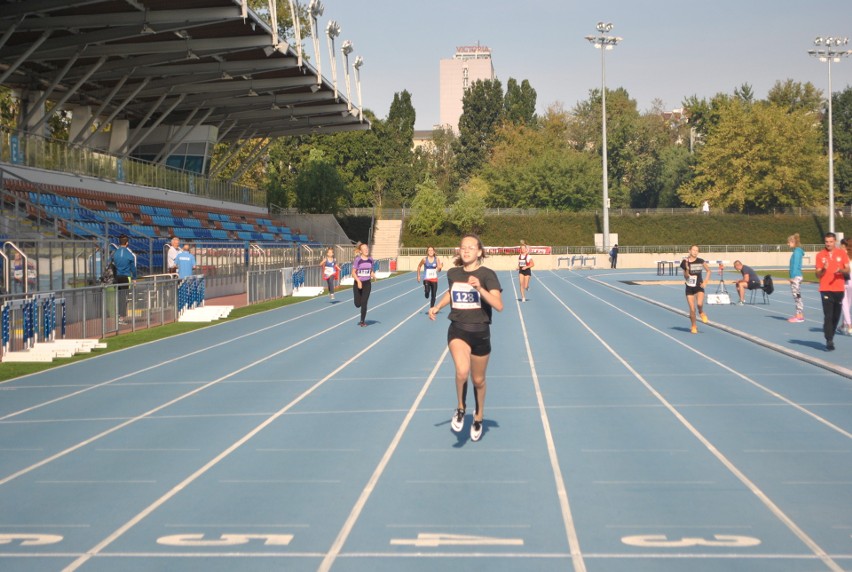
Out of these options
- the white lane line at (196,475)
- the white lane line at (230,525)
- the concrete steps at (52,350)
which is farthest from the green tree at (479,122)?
the white lane line at (230,525)

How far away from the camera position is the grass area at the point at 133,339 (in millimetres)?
15734

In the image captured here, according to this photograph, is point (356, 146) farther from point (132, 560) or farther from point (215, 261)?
point (132, 560)

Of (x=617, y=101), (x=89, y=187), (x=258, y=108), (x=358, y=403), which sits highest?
(x=617, y=101)

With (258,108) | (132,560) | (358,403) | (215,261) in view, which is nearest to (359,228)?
(258,108)

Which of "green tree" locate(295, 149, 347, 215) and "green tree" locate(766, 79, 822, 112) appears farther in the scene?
"green tree" locate(766, 79, 822, 112)

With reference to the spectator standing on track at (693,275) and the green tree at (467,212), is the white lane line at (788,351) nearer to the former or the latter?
the spectator standing on track at (693,275)

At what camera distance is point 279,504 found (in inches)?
282

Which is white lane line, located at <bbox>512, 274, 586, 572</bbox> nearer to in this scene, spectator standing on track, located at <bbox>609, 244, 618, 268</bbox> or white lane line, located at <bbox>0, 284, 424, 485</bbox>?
white lane line, located at <bbox>0, 284, 424, 485</bbox>

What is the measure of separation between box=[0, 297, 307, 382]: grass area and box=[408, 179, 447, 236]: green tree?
2003 inches

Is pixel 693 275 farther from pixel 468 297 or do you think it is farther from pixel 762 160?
pixel 762 160

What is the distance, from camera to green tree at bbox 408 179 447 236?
275ft

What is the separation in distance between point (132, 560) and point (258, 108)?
54.2 metres

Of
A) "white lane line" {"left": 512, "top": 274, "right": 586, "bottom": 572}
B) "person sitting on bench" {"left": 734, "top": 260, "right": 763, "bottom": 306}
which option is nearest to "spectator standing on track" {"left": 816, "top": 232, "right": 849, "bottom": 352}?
"white lane line" {"left": 512, "top": 274, "right": 586, "bottom": 572}

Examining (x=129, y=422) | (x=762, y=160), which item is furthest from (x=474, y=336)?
(x=762, y=160)
